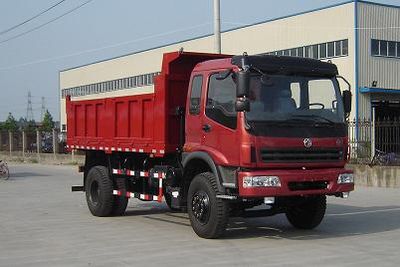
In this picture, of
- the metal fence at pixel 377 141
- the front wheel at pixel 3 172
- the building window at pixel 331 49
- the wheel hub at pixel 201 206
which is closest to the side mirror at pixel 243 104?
the wheel hub at pixel 201 206

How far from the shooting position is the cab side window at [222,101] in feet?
32.2

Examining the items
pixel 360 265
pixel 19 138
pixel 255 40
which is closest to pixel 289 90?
pixel 360 265

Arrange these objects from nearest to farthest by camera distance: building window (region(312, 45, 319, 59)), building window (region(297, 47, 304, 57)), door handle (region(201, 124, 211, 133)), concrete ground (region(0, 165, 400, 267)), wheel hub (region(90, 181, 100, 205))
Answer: concrete ground (region(0, 165, 400, 267)) < door handle (region(201, 124, 211, 133)) < wheel hub (region(90, 181, 100, 205)) < building window (region(312, 45, 319, 59)) < building window (region(297, 47, 304, 57))

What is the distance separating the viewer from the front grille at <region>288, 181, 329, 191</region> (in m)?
9.71

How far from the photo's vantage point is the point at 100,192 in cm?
1330

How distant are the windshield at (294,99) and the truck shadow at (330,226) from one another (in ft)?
6.90

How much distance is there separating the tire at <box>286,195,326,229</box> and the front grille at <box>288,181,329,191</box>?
40.1 inches

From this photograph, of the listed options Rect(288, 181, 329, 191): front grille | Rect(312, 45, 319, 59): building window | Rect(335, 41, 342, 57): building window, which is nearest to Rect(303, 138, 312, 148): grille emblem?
Rect(288, 181, 329, 191): front grille

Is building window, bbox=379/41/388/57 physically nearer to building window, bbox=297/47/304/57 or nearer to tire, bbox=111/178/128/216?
building window, bbox=297/47/304/57

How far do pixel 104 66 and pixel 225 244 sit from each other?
6233cm

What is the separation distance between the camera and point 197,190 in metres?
10.3

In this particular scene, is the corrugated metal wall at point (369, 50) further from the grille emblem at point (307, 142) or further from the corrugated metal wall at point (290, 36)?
the grille emblem at point (307, 142)

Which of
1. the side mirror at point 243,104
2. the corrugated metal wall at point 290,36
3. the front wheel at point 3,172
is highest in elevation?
the corrugated metal wall at point 290,36

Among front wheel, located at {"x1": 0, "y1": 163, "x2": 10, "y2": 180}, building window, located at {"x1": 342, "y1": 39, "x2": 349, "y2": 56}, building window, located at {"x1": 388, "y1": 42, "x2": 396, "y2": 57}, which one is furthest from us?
building window, located at {"x1": 388, "y1": 42, "x2": 396, "y2": 57}
